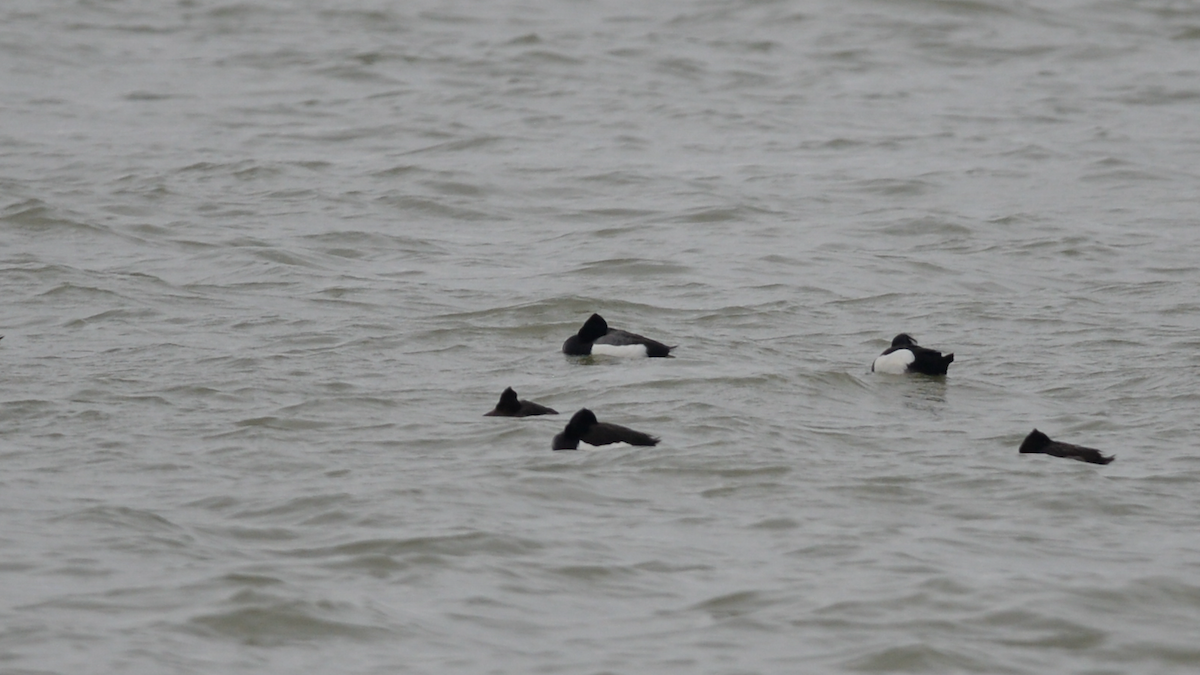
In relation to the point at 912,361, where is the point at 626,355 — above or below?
below

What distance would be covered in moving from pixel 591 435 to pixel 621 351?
10.1ft

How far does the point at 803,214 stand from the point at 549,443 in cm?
1004

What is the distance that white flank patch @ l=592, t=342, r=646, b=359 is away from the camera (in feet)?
45.9

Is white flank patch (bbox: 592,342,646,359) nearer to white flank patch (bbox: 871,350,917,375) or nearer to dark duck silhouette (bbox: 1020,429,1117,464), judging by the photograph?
white flank patch (bbox: 871,350,917,375)

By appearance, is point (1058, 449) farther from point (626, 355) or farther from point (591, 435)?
point (626, 355)

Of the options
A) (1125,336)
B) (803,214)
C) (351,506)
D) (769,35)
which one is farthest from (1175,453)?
(769,35)

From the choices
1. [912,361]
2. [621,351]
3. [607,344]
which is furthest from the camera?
[607,344]

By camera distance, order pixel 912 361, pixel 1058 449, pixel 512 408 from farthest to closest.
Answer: pixel 912 361
pixel 512 408
pixel 1058 449

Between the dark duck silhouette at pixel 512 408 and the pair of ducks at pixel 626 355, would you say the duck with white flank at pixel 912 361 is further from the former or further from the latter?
the dark duck silhouette at pixel 512 408

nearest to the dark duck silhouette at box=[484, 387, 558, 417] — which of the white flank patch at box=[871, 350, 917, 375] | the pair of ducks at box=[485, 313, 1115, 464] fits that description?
the pair of ducks at box=[485, 313, 1115, 464]

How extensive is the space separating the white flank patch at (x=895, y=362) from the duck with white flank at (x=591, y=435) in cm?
285

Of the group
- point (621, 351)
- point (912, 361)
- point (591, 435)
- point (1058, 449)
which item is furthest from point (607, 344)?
point (1058, 449)

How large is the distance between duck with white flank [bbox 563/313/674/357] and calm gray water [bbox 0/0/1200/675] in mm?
229

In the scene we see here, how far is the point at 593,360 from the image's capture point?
14.1m
